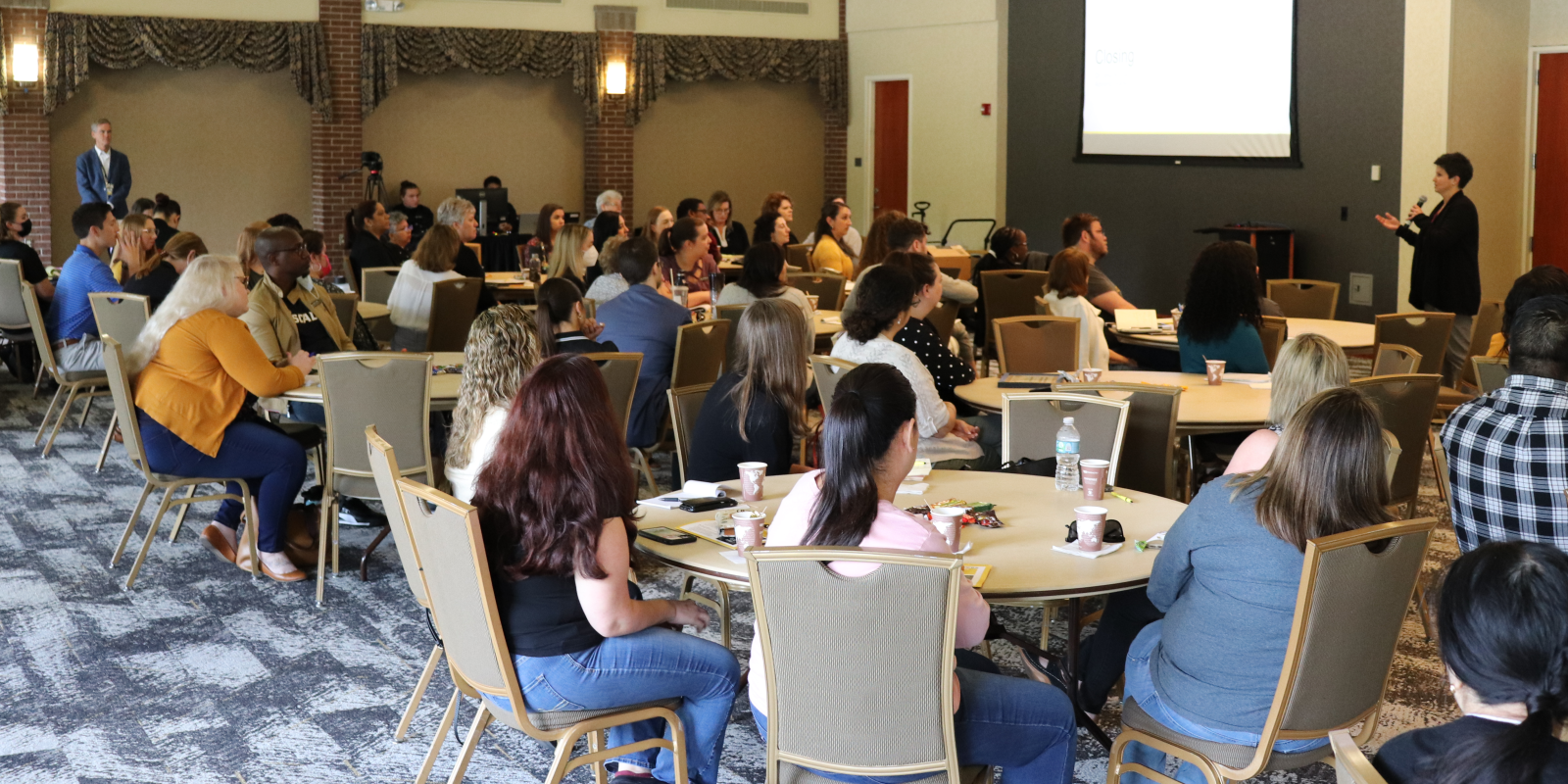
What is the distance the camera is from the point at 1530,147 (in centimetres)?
1080

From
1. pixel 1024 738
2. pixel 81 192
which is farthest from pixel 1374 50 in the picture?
pixel 81 192

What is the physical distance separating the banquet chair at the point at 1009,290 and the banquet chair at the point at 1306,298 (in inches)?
52.8

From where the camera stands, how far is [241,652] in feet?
14.3

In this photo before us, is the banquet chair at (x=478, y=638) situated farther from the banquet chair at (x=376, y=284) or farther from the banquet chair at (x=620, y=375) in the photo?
the banquet chair at (x=376, y=284)

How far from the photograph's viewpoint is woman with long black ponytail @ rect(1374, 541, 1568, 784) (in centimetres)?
156

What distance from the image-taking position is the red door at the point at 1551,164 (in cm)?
1058

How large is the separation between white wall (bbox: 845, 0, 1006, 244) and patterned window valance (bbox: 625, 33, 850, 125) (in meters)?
0.27

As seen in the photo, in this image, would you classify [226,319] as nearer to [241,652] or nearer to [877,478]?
[241,652]

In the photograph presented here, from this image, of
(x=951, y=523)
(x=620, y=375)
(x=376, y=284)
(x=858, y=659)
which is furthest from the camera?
(x=376, y=284)

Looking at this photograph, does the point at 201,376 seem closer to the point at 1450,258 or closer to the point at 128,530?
the point at 128,530

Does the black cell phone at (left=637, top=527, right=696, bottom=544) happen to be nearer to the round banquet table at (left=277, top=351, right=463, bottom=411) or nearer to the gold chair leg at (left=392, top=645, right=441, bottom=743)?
the gold chair leg at (left=392, top=645, right=441, bottom=743)

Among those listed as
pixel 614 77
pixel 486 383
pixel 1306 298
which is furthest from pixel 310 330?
pixel 614 77

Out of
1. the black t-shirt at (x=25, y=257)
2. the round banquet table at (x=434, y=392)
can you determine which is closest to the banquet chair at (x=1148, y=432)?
the round banquet table at (x=434, y=392)

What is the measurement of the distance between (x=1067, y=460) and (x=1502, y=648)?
213 centimetres
